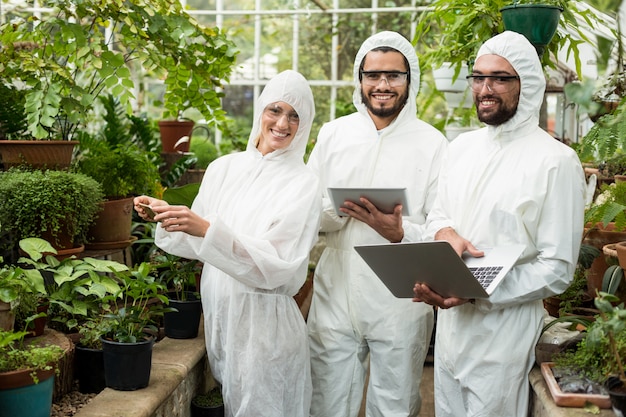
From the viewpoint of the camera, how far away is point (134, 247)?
14.6ft

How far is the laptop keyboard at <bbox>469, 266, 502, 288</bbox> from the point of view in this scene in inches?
97.7

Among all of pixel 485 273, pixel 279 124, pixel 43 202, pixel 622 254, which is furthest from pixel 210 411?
pixel 622 254

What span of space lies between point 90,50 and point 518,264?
216 centimetres

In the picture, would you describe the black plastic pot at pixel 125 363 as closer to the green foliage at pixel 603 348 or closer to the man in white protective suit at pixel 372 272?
the man in white protective suit at pixel 372 272

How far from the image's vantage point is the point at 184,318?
3506mm

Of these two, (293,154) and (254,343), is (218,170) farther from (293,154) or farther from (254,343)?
(254,343)

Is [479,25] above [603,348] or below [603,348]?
above

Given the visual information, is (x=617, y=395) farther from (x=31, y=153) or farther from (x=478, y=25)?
(x=31, y=153)

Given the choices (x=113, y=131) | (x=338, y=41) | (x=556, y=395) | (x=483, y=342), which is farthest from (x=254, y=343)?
(x=338, y=41)

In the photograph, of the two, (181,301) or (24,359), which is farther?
(181,301)

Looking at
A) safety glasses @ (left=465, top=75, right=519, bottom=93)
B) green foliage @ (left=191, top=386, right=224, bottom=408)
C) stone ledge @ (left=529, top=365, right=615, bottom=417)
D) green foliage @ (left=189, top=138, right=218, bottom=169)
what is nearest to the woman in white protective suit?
green foliage @ (left=191, top=386, right=224, bottom=408)

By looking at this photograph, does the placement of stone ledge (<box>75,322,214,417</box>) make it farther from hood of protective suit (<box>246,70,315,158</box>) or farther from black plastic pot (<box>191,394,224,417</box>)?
hood of protective suit (<box>246,70,315,158</box>)

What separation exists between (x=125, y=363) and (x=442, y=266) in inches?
45.4

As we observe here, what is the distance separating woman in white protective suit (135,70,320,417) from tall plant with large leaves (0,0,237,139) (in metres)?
0.89
